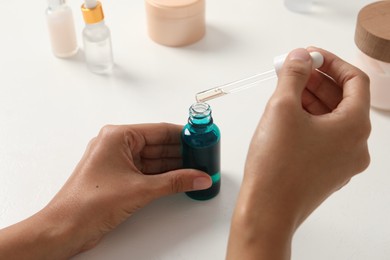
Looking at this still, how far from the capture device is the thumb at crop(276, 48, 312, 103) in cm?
61

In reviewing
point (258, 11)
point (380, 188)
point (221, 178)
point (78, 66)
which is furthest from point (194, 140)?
point (258, 11)

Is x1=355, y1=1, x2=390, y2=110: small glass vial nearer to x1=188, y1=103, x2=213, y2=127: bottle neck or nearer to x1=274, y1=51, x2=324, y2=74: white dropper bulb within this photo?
x1=274, y1=51, x2=324, y2=74: white dropper bulb

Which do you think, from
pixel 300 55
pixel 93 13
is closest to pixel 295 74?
pixel 300 55

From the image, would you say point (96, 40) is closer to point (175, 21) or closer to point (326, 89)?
point (175, 21)

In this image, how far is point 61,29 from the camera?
3.41 feet

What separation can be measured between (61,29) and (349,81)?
57 cm

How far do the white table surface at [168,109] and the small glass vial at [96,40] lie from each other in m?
0.02

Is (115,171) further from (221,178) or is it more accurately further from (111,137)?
(221,178)

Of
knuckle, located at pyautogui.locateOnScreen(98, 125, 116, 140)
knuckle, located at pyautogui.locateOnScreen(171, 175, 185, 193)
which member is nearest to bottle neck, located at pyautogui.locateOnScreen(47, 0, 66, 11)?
knuckle, located at pyautogui.locateOnScreen(98, 125, 116, 140)

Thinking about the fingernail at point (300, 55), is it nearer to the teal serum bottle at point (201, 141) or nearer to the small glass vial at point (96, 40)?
the teal serum bottle at point (201, 141)

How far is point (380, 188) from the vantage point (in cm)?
81

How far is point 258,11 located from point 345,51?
209mm

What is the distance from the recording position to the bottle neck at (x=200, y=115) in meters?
0.74

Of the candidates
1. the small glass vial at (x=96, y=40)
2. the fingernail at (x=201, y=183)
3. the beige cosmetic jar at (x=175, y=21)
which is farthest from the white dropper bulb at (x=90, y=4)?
the fingernail at (x=201, y=183)
